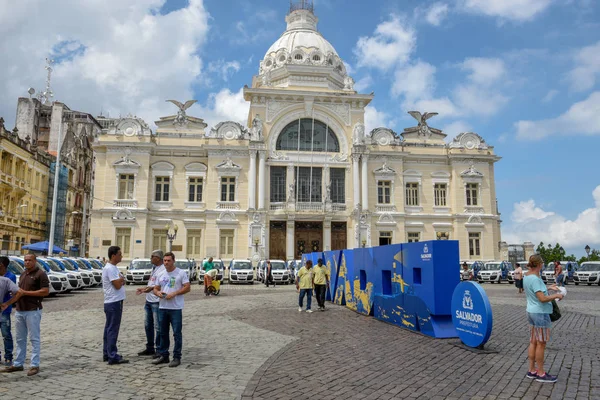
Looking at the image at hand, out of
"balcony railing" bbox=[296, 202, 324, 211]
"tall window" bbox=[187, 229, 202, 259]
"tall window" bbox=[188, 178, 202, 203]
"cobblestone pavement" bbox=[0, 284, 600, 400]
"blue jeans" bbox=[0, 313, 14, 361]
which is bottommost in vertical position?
"cobblestone pavement" bbox=[0, 284, 600, 400]

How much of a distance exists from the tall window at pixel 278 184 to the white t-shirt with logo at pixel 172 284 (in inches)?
1288

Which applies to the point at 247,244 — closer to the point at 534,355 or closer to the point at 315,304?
the point at 315,304

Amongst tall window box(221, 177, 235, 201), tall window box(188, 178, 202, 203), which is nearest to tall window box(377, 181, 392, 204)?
tall window box(221, 177, 235, 201)

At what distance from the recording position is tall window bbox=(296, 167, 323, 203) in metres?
41.0

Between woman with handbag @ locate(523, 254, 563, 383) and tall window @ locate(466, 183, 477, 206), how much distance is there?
37312 millimetres

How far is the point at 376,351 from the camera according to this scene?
9.26m

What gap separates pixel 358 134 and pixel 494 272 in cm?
1531

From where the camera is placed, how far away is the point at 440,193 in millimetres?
43156

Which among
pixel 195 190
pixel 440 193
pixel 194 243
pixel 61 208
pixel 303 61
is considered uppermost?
pixel 303 61

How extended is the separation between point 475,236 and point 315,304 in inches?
1105

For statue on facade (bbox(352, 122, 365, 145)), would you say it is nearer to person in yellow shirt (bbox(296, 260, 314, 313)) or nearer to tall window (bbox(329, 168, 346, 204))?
tall window (bbox(329, 168, 346, 204))

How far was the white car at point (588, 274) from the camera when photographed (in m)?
32.7

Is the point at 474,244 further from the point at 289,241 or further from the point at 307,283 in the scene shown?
the point at 307,283

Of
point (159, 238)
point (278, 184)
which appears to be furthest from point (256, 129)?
point (159, 238)
